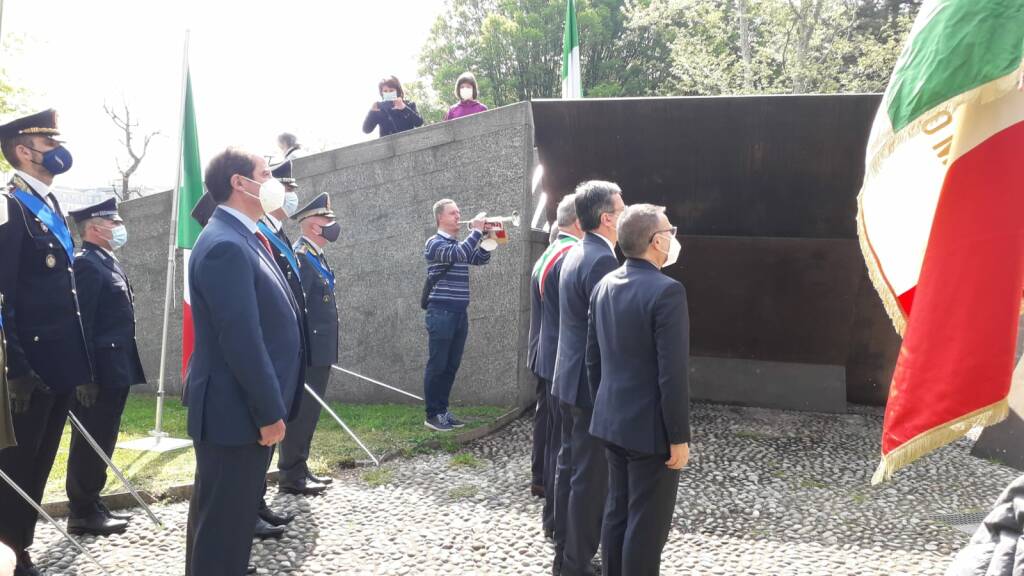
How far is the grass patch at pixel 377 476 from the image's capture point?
5527 millimetres

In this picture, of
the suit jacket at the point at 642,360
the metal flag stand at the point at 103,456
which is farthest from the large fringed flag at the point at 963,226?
the metal flag stand at the point at 103,456

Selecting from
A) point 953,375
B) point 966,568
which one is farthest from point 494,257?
point 966,568

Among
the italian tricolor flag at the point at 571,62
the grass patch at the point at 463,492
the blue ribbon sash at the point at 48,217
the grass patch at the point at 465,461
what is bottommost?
the grass patch at the point at 465,461

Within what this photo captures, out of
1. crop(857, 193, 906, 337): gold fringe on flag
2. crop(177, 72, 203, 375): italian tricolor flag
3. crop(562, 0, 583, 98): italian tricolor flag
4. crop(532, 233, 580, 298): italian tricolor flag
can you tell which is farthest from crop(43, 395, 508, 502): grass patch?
crop(562, 0, 583, 98): italian tricolor flag

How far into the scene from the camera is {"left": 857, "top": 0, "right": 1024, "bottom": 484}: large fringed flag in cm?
262

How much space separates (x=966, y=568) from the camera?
6.22 ft

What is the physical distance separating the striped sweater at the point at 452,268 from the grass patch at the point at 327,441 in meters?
1.12

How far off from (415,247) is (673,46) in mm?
18256

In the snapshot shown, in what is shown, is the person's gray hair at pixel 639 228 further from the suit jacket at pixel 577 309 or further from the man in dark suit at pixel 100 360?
the man in dark suit at pixel 100 360

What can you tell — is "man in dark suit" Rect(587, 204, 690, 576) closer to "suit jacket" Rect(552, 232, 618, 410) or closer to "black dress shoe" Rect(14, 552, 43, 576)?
"suit jacket" Rect(552, 232, 618, 410)

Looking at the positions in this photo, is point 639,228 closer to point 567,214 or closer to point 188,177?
point 567,214

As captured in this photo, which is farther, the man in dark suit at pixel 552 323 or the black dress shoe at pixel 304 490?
the black dress shoe at pixel 304 490

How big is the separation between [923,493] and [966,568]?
4.09 meters

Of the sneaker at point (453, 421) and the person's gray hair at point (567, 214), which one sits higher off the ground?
the person's gray hair at point (567, 214)
